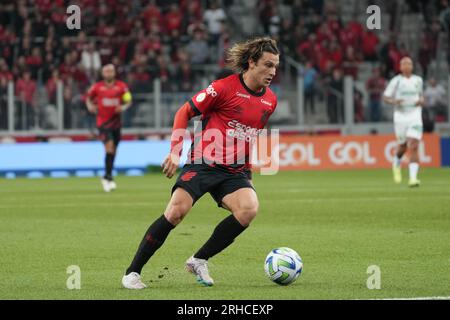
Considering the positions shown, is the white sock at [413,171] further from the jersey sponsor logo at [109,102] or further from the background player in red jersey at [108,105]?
the jersey sponsor logo at [109,102]

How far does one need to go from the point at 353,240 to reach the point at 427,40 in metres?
20.2

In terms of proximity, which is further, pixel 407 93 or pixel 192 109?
pixel 407 93

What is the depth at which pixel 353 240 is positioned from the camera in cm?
1305

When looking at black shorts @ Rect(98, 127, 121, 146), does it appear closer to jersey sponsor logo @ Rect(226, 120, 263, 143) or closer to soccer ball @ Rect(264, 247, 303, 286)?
jersey sponsor logo @ Rect(226, 120, 263, 143)

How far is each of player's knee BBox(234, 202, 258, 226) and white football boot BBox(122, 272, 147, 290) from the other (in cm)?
99

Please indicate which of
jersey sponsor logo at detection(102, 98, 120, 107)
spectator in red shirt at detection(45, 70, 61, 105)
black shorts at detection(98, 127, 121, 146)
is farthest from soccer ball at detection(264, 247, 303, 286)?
spectator in red shirt at detection(45, 70, 61, 105)

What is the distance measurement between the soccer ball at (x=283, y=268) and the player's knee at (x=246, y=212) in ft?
1.29

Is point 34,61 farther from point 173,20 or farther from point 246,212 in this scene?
point 246,212

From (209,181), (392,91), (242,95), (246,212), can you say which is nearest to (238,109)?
(242,95)

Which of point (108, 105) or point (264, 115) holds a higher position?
point (264, 115)

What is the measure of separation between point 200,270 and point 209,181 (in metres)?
0.76

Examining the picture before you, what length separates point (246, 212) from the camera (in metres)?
9.50

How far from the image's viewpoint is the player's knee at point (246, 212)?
950cm

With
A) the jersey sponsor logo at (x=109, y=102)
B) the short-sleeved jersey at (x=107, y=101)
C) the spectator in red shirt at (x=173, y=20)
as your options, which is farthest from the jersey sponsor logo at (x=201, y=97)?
the spectator in red shirt at (x=173, y=20)
